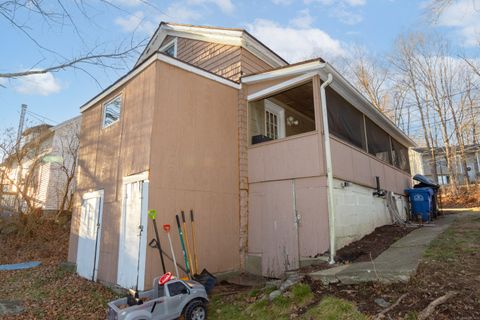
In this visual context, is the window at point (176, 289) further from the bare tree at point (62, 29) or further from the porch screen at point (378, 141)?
the porch screen at point (378, 141)

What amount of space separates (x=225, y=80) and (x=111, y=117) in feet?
10.8

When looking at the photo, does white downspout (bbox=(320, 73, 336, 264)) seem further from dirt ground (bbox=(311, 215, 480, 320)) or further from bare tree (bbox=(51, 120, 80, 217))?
bare tree (bbox=(51, 120, 80, 217))

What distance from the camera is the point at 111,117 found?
8305 mm

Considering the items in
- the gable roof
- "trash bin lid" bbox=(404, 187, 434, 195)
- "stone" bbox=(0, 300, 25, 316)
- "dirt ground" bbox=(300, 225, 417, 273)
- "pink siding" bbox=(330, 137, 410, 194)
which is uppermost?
the gable roof

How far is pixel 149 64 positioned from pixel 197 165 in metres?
2.48

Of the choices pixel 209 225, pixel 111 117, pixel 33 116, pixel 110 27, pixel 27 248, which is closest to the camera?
pixel 110 27

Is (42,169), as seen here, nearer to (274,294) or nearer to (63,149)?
(63,149)

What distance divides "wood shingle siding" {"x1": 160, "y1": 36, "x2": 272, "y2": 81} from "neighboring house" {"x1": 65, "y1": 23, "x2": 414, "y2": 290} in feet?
0.21

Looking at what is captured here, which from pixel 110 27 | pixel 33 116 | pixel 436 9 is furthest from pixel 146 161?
pixel 33 116

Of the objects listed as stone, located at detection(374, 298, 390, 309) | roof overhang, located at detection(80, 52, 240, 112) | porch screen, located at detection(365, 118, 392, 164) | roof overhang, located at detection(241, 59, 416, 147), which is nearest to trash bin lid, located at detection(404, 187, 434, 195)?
porch screen, located at detection(365, 118, 392, 164)

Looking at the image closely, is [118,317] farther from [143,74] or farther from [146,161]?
[143,74]

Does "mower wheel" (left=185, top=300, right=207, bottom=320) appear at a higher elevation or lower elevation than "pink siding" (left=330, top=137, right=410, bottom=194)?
lower

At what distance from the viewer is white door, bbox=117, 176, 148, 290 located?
5836 mm

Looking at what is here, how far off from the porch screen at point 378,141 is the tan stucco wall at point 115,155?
6867 millimetres
